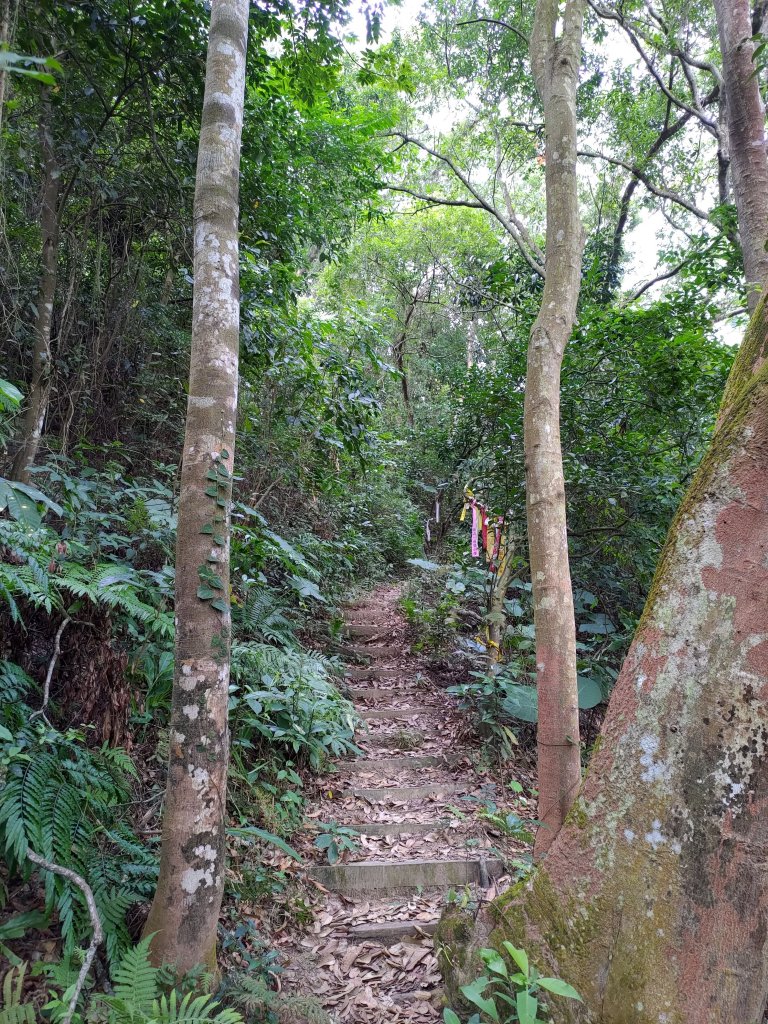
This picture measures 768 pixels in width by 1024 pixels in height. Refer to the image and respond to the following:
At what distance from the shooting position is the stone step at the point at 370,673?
22.3 feet

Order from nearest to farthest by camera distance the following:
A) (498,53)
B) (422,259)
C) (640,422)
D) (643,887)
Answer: (643,887)
(640,422)
(498,53)
(422,259)

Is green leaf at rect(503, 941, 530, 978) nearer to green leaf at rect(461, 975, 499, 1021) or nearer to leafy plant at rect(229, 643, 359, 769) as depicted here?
green leaf at rect(461, 975, 499, 1021)

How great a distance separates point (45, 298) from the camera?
13.9ft

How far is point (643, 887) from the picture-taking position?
1848 mm

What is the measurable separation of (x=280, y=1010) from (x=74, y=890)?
100 centimetres

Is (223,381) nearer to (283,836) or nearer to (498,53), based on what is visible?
(283,836)

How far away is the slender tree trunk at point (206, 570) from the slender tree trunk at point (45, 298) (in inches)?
83.1

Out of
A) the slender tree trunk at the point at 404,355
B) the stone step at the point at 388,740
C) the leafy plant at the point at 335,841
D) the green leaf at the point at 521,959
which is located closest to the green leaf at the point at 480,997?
the green leaf at the point at 521,959

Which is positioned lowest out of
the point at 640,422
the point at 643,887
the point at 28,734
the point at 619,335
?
the point at 643,887

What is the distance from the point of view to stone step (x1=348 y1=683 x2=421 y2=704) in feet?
20.8

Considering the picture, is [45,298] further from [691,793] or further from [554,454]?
[691,793]

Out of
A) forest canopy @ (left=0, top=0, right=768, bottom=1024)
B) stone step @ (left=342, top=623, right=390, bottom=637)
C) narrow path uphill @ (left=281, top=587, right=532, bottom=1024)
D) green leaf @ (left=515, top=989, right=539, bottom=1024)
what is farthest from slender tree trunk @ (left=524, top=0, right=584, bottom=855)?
stone step @ (left=342, top=623, right=390, bottom=637)

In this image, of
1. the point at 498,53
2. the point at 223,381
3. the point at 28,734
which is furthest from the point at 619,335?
the point at 498,53

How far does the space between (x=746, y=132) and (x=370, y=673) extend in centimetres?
620
